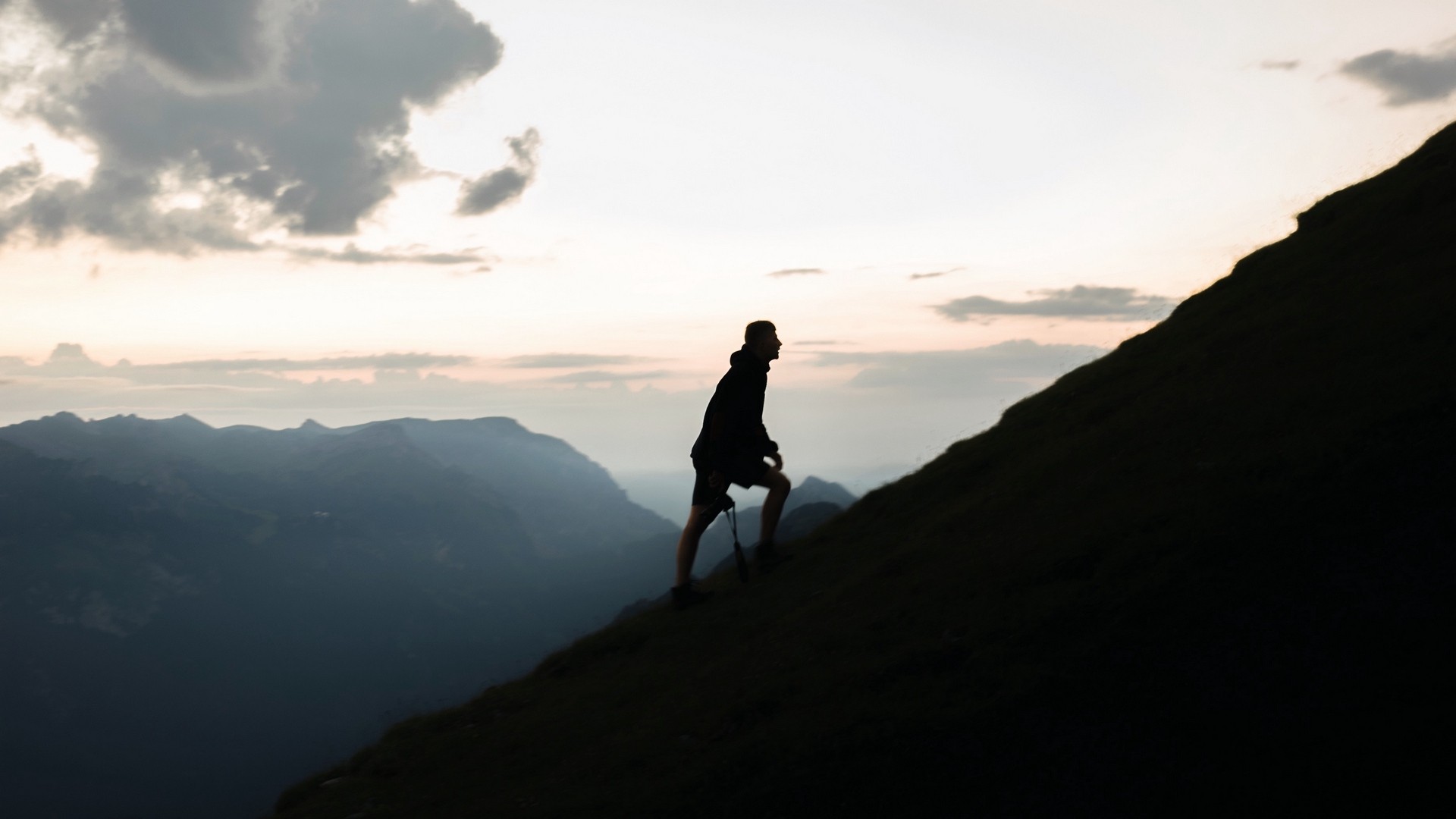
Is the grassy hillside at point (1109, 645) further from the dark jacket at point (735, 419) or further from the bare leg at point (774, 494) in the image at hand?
the dark jacket at point (735, 419)

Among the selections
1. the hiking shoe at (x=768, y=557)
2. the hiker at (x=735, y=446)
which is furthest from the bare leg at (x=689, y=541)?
the hiking shoe at (x=768, y=557)

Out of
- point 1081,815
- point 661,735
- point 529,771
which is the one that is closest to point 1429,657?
point 1081,815

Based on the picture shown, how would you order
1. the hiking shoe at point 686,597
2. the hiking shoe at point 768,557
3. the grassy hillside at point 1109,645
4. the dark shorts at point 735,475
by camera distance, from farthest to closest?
the hiking shoe at point 768,557, the hiking shoe at point 686,597, the dark shorts at point 735,475, the grassy hillside at point 1109,645

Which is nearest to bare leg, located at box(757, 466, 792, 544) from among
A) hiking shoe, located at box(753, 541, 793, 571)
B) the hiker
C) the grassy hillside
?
the hiker

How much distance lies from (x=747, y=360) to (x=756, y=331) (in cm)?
59

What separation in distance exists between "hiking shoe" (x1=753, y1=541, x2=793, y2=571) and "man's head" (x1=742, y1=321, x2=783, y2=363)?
11.8 ft

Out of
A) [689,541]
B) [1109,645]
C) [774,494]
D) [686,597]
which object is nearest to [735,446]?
[774,494]

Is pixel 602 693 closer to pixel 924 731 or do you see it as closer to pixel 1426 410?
pixel 924 731

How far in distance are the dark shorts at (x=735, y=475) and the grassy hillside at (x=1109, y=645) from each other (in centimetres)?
183

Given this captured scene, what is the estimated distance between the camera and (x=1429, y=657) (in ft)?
22.8

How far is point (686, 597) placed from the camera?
1488 cm

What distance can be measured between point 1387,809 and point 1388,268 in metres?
11.6

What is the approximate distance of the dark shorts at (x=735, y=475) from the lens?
14250 millimetres

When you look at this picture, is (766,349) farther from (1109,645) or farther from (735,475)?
(1109,645)
